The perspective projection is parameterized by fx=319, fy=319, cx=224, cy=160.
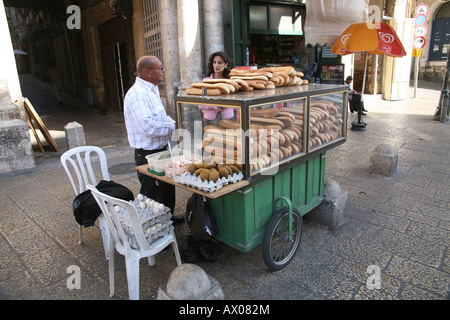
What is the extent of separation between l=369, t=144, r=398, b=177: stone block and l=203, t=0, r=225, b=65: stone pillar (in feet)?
13.8

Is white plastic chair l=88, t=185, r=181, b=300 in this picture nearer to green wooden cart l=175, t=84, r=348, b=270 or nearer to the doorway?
green wooden cart l=175, t=84, r=348, b=270

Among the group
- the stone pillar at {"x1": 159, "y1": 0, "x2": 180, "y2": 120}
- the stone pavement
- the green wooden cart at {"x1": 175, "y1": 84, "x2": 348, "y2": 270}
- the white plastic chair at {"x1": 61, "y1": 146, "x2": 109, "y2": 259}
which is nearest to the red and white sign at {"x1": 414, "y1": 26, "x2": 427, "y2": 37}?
the stone pavement

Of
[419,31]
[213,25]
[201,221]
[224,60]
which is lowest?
[201,221]

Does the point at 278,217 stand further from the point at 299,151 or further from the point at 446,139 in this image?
the point at 446,139

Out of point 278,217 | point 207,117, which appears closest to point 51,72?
point 207,117

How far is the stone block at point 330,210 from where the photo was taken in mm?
3555

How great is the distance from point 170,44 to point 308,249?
6049mm

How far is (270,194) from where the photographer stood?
290 cm

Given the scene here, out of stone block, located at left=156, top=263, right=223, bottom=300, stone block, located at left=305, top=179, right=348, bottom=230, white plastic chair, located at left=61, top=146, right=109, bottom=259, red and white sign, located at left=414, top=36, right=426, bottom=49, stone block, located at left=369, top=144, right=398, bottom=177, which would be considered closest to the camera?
stone block, located at left=156, top=263, right=223, bottom=300

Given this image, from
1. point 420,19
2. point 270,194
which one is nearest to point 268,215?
point 270,194

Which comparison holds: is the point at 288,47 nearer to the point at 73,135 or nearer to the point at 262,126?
the point at 73,135

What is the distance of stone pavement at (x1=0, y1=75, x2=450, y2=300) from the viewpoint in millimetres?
2656

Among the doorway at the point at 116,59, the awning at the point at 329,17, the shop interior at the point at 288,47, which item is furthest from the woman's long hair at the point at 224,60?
the doorway at the point at 116,59

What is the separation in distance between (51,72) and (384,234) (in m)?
15.7
